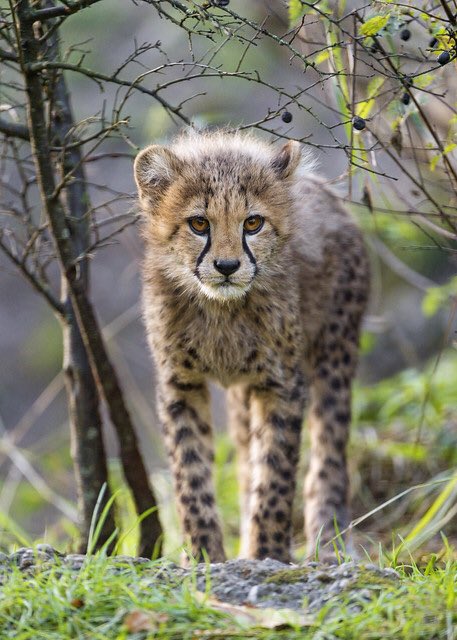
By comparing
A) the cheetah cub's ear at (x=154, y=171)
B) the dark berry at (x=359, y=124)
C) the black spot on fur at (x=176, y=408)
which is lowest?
the black spot on fur at (x=176, y=408)

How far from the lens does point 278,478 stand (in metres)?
4.38

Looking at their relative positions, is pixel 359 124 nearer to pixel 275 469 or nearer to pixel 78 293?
pixel 78 293

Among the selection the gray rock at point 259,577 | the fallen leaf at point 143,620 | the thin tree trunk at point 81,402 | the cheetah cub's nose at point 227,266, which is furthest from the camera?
the thin tree trunk at point 81,402

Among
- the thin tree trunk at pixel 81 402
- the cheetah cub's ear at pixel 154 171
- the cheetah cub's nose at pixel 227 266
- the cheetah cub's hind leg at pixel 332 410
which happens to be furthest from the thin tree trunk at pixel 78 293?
the cheetah cub's hind leg at pixel 332 410

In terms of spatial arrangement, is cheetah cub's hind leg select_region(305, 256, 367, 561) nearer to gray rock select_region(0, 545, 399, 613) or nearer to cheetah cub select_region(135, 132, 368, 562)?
cheetah cub select_region(135, 132, 368, 562)

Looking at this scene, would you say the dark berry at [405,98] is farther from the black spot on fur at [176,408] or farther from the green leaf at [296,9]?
the black spot on fur at [176,408]

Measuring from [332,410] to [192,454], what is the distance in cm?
111

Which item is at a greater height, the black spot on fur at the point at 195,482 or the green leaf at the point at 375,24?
the green leaf at the point at 375,24

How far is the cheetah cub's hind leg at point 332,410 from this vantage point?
5.20 meters

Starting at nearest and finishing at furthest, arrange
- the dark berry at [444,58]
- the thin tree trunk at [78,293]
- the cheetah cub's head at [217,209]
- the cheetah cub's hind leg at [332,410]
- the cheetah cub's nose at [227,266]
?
the dark berry at [444,58] → the thin tree trunk at [78,293] → the cheetah cub's nose at [227,266] → the cheetah cub's head at [217,209] → the cheetah cub's hind leg at [332,410]

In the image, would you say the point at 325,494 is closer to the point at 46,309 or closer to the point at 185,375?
the point at 185,375

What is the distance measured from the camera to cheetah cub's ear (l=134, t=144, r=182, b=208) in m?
4.12

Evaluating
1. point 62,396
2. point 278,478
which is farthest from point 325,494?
point 62,396

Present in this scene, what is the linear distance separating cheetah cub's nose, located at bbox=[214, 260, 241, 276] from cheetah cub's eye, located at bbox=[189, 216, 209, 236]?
236mm
